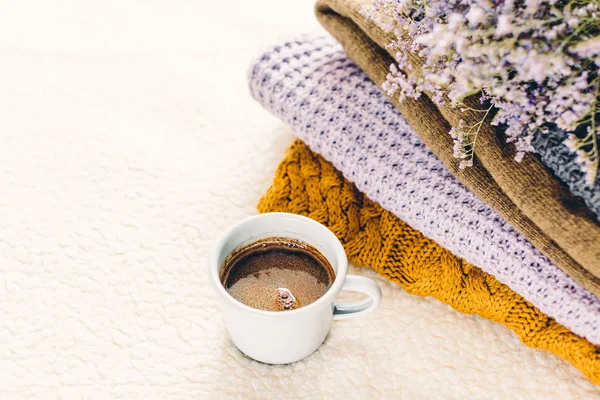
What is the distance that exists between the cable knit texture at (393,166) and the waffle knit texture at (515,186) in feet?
0.06

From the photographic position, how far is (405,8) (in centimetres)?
41

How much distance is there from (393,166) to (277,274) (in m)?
0.13

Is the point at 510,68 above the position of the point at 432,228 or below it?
above

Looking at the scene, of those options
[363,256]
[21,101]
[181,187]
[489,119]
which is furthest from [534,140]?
[21,101]

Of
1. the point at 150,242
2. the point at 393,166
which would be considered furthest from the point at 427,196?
the point at 150,242

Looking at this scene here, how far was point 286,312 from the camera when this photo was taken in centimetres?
42

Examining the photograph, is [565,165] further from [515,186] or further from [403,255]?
[403,255]

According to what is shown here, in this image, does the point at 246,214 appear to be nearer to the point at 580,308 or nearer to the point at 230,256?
the point at 230,256

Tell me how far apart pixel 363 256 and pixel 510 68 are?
234 millimetres

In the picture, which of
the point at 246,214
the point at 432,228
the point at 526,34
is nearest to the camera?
the point at 526,34

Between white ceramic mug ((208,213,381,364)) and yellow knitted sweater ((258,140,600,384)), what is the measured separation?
67 mm

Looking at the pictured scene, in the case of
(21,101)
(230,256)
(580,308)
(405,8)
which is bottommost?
(21,101)

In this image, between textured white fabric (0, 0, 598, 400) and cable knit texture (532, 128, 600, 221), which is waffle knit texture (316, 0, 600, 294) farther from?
textured white fabric (0, 0, 598, 400)

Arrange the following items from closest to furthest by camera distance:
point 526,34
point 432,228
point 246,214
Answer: point 526,34 < point 432,228 < point 246,214
